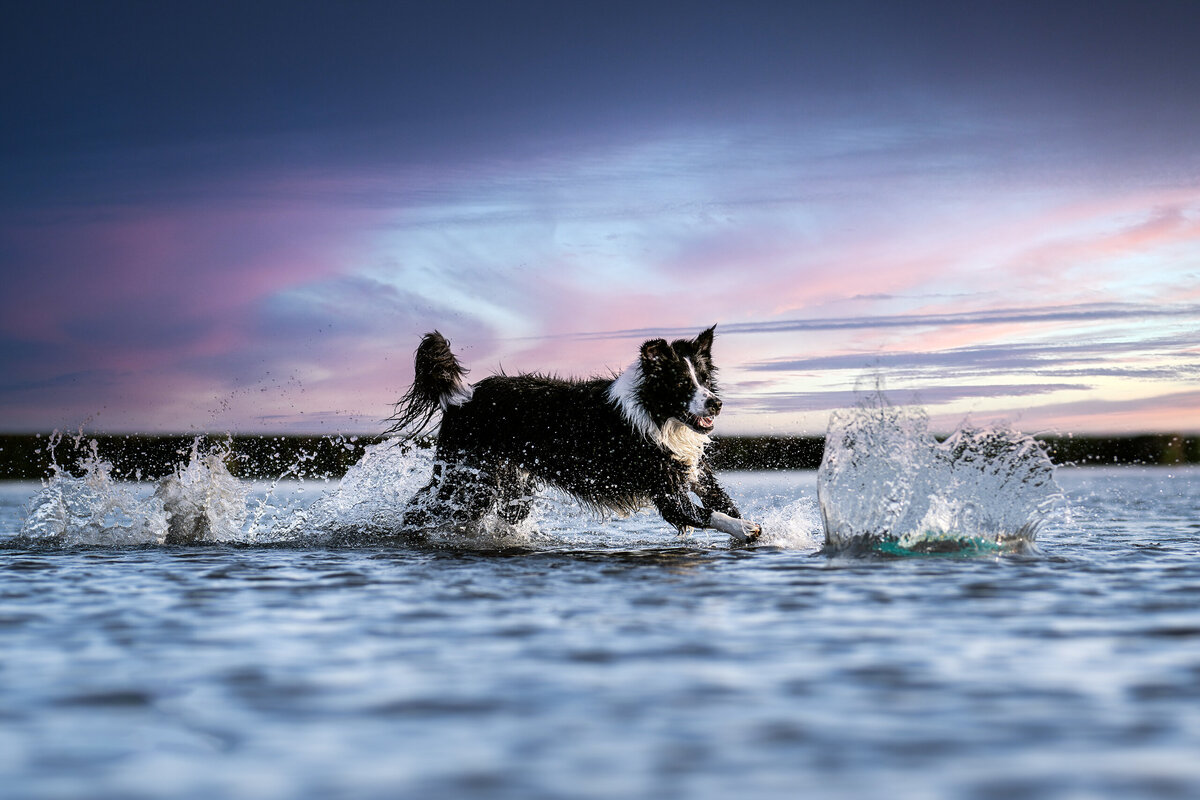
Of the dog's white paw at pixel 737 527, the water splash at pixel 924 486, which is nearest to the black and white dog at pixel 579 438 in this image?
the dog's white paw at pixel 737 527

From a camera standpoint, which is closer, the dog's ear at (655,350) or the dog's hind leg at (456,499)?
the dog's ear at (655,350)

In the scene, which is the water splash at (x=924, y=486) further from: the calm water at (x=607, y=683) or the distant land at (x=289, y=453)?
the distant land at (x=289, y=453)

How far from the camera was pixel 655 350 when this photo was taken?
8656 mm

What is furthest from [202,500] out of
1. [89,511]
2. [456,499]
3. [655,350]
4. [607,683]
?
[607,683]

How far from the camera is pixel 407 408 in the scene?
10.1m

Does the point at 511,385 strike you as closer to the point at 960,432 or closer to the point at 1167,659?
the point at 960,432

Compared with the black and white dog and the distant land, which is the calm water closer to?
the black and white dog

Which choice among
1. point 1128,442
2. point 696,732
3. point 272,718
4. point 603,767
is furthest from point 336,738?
point 1128,442

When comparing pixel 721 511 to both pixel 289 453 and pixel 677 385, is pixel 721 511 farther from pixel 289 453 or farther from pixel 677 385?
pixel 289 453

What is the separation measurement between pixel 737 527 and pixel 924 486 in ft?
4.97

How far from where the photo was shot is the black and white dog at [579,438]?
28.6 feet

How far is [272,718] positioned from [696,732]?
1287mm

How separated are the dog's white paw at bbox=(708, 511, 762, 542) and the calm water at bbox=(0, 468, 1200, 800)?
1805mm

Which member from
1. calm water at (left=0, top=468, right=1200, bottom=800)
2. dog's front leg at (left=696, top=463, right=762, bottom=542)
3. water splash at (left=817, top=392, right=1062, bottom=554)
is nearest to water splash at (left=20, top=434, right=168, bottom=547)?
calm water at (left=0, top=468, right=1200, bottom=800)
